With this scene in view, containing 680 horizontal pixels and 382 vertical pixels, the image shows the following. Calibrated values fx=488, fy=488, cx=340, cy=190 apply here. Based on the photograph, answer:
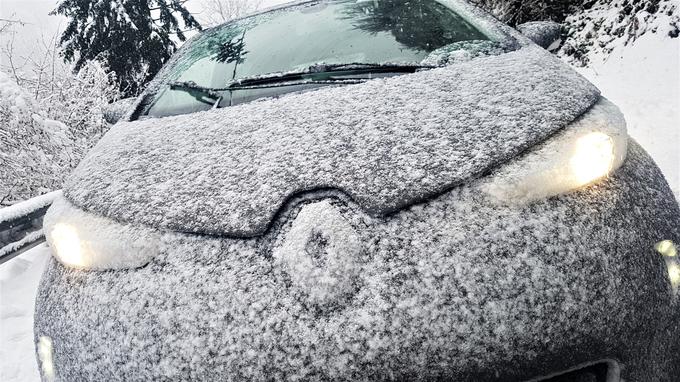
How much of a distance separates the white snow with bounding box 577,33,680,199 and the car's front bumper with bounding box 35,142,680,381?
299 centimetres

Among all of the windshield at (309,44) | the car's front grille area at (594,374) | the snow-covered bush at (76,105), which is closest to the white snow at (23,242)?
the windshield at (309,44)

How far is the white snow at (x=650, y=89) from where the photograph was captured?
4070 millimetres

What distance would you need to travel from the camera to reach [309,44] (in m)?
2.26

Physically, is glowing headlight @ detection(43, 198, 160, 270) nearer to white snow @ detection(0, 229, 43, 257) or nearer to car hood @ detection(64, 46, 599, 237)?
car hood @ detection(64, 46, 599, 237)

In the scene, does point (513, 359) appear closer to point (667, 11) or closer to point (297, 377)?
point (297, 377)

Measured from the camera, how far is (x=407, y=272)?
1007 mm

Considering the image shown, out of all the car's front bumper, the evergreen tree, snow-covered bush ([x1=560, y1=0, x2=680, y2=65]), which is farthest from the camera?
the evergreen tree

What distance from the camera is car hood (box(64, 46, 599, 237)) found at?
3.88 ft

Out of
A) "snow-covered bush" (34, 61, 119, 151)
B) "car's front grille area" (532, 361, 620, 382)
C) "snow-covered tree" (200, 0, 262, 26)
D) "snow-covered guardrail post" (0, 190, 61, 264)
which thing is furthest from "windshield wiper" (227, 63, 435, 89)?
"snow-covered tree" (200, 0, 262, 26)

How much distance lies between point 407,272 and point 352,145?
433 millimetres

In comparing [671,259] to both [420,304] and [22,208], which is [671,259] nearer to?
[420,304]

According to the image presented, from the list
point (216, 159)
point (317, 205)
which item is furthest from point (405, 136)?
point (216, 159)

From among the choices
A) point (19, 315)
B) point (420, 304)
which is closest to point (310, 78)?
point (420, 304)

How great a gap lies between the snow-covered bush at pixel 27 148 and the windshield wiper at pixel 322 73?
4646 millimetres
